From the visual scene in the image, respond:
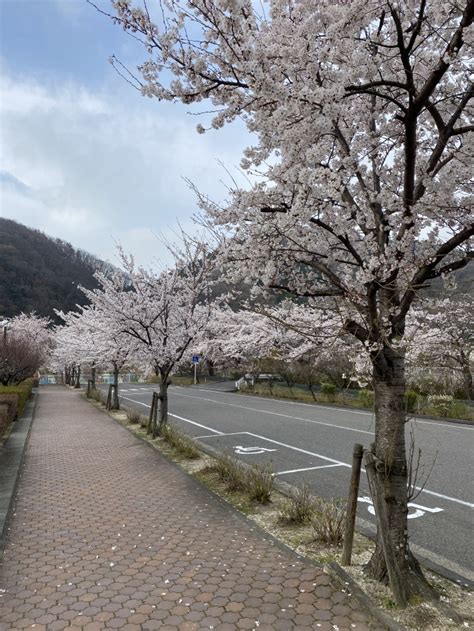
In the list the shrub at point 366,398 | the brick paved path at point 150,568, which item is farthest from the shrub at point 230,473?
the shrub at point 366,398

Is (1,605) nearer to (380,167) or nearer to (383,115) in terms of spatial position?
(380,167)

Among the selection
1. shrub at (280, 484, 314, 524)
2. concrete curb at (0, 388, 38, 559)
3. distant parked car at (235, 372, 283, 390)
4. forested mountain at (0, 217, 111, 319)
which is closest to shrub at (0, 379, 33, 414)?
concrete curb at (0, 388, 38, 559)

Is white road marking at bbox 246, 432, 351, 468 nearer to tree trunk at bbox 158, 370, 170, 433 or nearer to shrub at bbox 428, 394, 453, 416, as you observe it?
tree trunk at bbox 158, 370, 170, 433

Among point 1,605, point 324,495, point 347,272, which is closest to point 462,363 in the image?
point 324,495

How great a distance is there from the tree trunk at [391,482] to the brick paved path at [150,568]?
44cm

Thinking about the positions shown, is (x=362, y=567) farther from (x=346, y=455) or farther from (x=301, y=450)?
(x=301, y=450)

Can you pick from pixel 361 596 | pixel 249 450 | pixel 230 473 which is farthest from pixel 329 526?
pixel 249 450

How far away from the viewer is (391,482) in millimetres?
3719

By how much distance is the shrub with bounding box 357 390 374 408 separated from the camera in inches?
795

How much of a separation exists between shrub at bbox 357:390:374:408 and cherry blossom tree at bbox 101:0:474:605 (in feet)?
55.0

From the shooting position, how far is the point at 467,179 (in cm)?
429

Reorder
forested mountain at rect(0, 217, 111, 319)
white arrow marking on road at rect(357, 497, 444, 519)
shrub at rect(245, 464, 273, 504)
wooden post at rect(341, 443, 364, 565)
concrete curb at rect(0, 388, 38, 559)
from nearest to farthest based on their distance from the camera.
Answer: wooden post at rect(341, 443, 364, 565)
concrete curb at rect(0, 388, 38, 559)
white arrow marking on road at rect(357, 497, 444, 519)
shrub at rect(245, 464, 273, 504)
forested mountain at rect(0, 217, 111, 319)

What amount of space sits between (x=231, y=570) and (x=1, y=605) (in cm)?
182

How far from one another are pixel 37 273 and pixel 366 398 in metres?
79.2
